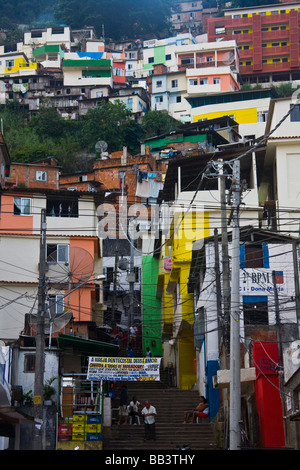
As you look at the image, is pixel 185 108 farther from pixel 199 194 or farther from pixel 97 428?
pixel 97 428

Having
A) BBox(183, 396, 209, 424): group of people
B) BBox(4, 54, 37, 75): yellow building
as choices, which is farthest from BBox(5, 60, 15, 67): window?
BBox(183, 396, 209, 424): group of people

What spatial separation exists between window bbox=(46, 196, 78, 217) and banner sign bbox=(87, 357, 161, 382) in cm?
1377

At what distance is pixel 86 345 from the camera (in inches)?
1368

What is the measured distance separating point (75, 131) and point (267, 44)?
31813 millimetres

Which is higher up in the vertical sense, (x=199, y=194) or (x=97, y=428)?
(x=199, y=194)

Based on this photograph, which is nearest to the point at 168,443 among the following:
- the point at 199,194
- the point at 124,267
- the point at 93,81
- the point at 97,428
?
the point at 97,428

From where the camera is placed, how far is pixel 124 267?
54.8m

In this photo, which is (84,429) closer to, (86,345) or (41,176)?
(86,345)

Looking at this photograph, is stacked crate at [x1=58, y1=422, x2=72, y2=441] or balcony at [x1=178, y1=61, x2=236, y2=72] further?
balcony at [x1=178, y1=61, x2=236, y2=72]

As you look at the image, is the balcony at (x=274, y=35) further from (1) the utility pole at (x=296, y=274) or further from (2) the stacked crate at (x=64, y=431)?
(2) the stacked crate at (x=64, y=431)

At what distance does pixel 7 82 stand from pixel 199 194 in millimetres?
62263

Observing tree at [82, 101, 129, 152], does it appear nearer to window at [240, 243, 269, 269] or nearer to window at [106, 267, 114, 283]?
window at [106, 267, 114, 283]

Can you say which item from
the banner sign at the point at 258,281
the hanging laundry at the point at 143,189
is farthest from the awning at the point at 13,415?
the hanging laundry at the point at 143,189

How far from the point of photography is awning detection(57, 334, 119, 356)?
33.3 meters
